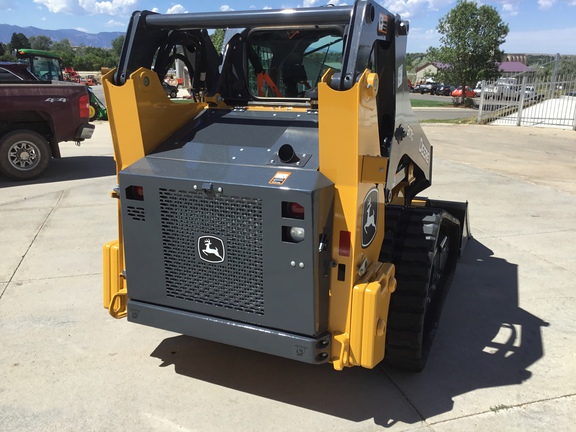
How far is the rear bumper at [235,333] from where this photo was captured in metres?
2.77

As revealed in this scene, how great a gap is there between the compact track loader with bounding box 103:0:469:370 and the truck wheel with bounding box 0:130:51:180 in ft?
21.0

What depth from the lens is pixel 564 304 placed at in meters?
4.44

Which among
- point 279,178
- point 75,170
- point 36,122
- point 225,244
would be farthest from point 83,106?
point 279,178

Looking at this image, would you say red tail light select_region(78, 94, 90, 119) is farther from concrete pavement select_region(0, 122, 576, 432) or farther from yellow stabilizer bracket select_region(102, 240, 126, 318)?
yellow stabilizer bracket select_region(102, 240, 126, 318)

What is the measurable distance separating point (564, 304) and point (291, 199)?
3120mm

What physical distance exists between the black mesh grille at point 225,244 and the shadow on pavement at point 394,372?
66 centimetres

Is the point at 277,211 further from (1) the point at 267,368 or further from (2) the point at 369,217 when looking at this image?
(1) the point at 267,368

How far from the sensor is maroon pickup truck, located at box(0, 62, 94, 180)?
8.77m

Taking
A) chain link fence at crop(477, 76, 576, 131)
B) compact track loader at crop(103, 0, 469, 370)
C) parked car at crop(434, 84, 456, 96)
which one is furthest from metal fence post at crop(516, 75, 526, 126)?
parked car at crop(434, 84, 456, 96)

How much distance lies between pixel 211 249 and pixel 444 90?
2182 inches

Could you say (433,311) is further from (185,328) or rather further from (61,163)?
(61,163)

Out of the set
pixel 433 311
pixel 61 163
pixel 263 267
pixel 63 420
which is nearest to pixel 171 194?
pixel 263 267

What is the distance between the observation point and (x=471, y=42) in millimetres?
32719

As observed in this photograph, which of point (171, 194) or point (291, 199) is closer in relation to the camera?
point (291, 199)
